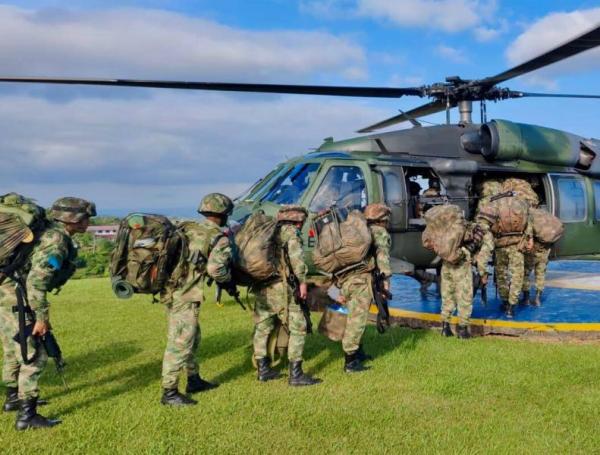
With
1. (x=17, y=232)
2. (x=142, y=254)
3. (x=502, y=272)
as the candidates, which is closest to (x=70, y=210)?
(x=17, y=232)

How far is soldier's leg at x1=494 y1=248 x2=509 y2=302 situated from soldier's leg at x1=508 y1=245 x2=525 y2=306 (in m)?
0.13

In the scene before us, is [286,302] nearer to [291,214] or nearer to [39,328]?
[291,214]

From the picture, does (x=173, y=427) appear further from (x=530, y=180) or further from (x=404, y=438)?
(x=530, y=180)

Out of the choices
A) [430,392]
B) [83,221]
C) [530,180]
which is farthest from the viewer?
[530,180]

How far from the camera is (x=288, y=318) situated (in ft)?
18.5

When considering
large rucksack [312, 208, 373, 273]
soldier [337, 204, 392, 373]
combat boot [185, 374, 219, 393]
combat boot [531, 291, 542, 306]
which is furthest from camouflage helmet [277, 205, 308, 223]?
combat boot [531, 291, 542, 306]

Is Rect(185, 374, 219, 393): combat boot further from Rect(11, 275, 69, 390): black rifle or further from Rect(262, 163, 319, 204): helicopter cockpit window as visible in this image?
Rect(262, 163, 319, 204): helicopter cockpit window

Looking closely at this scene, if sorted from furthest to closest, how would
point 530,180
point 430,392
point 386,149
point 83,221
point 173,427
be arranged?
point 530,180 < point 386,149 < point 430,392 < point 83,221 < point 173,427

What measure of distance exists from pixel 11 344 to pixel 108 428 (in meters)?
1.26

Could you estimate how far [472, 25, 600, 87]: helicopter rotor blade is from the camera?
22.5 ft

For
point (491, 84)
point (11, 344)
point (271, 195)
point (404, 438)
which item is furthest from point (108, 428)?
point (491, 84)

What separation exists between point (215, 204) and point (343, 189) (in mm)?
3502

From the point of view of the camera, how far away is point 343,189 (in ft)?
27.6

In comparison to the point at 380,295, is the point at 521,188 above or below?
above
